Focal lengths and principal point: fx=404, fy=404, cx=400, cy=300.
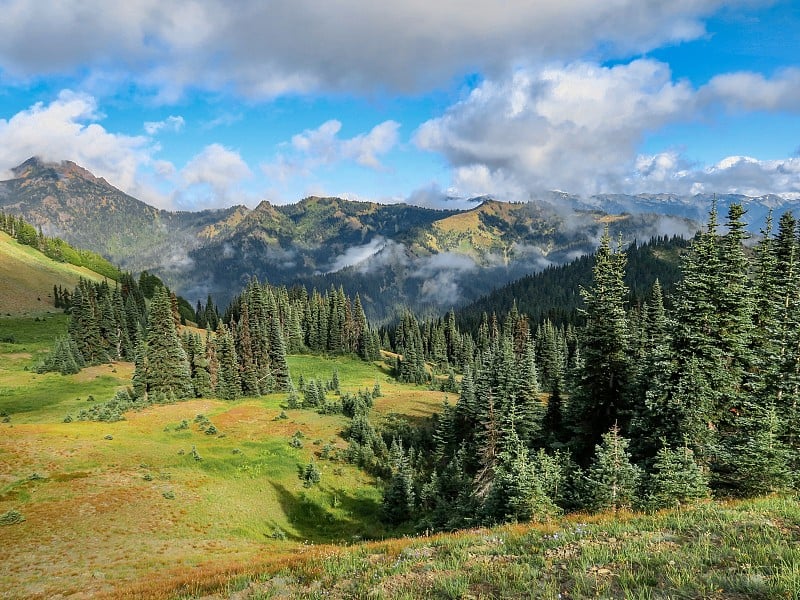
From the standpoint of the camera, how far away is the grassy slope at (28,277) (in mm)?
121750

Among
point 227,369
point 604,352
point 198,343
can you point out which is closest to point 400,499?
point 604,352

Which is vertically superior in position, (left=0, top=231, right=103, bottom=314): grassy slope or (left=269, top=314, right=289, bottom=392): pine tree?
(left=0, top=231, right=103, bottom=314): grassy slope

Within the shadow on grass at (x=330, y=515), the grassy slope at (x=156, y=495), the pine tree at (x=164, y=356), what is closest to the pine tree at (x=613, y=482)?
the grassy slope at (x=156, y=495)

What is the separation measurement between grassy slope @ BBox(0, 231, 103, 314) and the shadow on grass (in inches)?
4975

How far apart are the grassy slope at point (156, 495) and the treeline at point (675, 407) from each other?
9715mm

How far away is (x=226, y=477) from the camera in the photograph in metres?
38.9

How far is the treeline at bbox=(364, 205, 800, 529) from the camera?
1911cm

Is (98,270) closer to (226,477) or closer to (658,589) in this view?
(226,477)

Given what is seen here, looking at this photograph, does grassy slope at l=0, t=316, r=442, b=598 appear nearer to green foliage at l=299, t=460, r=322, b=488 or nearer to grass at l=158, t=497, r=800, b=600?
green foliage at l=299, t=460, r=322, b=488

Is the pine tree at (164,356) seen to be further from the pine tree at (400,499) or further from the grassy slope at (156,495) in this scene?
the pine tree at (400,499)

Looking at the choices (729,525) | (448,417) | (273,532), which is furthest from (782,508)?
(448,417)

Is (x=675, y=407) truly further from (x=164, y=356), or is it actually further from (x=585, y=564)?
(x=164, y=356)

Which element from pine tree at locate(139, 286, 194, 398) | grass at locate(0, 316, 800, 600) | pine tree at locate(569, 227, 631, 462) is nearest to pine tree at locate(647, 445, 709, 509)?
grass at locate(0, 316, 800, 600)

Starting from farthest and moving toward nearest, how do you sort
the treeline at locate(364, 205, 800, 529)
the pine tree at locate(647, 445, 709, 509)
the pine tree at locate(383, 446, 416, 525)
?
the pine tree at locate(383, 446, 416, 525)
the treeline at locate(364, 205, 800, 529)
the pine tree at locate(647, 445, 709, 509)
